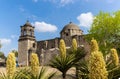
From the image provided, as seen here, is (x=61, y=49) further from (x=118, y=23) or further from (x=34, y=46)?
(x=34, y=46)

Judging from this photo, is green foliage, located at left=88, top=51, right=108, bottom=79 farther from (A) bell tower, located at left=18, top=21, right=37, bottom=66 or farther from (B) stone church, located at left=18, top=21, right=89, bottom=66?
(A) bell tower, located at left=18, top=21, right=37, bottom=66

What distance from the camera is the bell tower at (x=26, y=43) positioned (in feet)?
191

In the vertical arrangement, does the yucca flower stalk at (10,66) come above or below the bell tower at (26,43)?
below

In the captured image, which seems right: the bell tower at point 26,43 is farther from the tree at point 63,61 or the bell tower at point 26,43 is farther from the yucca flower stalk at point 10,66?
the yucca flower stalk at point 10,66

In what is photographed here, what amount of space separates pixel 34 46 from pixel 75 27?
10.1 meters

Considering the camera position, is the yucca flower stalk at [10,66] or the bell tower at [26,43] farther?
the bell tower at [26,43]

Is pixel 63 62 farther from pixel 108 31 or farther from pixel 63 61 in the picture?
pixel 108 31

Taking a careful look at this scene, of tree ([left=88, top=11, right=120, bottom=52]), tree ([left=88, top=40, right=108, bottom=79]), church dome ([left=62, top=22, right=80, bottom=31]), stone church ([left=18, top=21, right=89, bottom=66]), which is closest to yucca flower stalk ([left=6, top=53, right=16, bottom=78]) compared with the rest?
tree ([left=88, top=40, right=108, bottom=79])

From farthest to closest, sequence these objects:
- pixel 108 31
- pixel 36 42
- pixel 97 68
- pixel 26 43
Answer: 1. pixel 36 42
2. pixel 26 43
3. pixel 108 31
4. pixel 97 68

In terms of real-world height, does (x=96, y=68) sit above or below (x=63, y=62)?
below

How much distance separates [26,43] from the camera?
5962cm

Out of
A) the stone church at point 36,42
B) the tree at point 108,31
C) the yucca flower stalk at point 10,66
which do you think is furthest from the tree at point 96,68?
the stone church at point 36,42

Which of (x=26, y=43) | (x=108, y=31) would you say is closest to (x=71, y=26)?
(x=26, y=43)

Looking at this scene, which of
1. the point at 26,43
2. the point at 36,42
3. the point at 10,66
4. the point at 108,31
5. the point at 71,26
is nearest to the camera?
the point at 10,66
